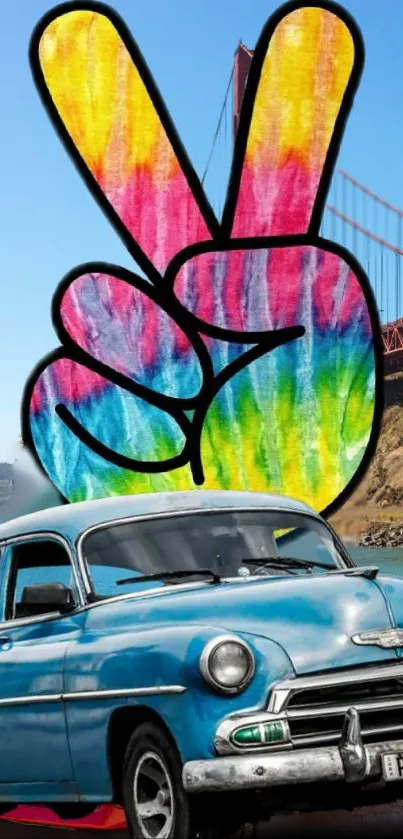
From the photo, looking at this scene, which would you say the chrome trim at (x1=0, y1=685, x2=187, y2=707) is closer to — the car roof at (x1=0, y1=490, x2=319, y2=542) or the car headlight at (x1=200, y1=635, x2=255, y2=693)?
the car headlight at (x1=200, y1=635, x2=255, y2=693)

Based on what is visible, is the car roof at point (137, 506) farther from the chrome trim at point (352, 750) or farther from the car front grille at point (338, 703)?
the chrome trim at point (352, 750)

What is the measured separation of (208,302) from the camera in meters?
23.6

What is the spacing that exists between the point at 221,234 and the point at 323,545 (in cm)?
1722

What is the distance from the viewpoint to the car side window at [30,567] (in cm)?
681

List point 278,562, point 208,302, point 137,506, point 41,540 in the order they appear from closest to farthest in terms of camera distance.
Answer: point 278,562 < point 137,506 < point 41,540 < point 208,302

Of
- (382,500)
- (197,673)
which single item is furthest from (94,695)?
(382,500)

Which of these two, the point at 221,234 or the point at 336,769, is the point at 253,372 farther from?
the point at 336,769

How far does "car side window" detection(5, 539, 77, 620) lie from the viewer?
6.81 m

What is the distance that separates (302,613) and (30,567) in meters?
2.10

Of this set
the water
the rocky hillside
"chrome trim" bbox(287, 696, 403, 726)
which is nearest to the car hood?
Answer: "chrome trim" bbox(287, 696, 403, 726)

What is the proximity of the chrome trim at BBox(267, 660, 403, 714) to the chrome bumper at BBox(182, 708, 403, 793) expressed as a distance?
0.40 feet

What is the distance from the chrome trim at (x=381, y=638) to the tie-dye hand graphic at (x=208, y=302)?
16.3m

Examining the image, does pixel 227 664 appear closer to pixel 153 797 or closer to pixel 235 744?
pixel 235 744

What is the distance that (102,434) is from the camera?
22250 millimetres
